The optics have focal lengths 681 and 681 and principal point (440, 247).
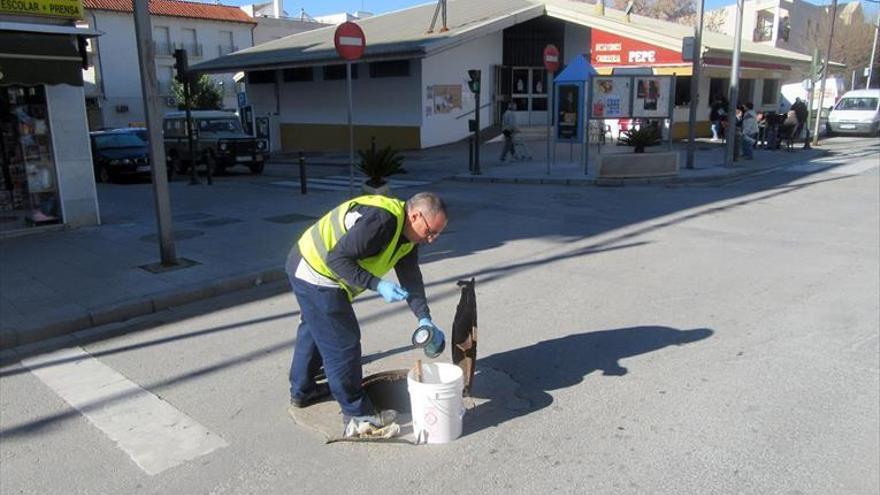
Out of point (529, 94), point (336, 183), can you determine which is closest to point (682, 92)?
point (529, 94)

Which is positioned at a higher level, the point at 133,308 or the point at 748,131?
the point at 748,131

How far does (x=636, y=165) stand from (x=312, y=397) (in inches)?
524

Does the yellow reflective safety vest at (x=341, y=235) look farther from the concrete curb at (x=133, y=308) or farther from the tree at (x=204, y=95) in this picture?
the tree at (x=204, y=95)

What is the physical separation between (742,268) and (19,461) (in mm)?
7113

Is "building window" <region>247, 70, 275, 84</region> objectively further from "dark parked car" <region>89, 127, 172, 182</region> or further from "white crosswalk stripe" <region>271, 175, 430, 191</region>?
"white crosswalk stripe" <region>271, 175, 430, 191</region>

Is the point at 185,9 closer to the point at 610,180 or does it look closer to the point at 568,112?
the point at 568,112

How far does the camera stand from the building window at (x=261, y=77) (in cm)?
3297

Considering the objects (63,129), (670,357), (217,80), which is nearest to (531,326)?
(670,357)

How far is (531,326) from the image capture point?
5895 mm

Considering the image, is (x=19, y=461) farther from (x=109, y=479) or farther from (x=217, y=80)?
(x=217, y=80)

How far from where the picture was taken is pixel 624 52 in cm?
2645

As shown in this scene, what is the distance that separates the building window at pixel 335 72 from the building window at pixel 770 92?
20.0m

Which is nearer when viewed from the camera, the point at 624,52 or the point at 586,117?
the point at 586,117

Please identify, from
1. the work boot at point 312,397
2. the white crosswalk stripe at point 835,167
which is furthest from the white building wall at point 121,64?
the work boot at point 312,397
